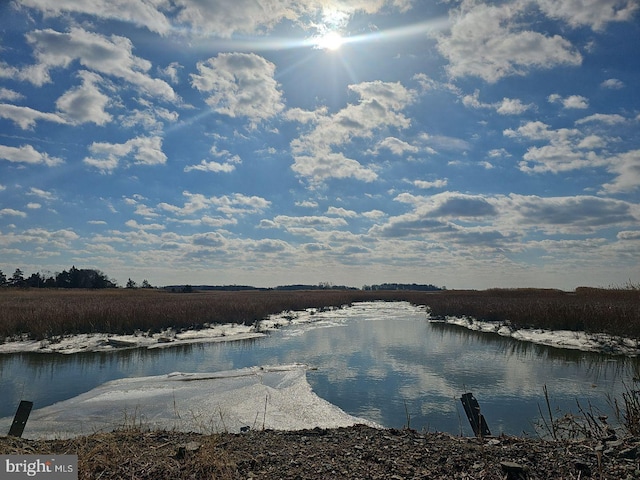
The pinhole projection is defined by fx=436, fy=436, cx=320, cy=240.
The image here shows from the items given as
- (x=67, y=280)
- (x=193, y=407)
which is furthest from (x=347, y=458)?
(x=67, y=280)

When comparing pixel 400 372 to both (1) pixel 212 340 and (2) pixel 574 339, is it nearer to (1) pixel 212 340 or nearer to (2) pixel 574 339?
(2) pixel 574 339

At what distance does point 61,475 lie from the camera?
13.0 feet

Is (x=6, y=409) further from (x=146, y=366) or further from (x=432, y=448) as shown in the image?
(x=432, y=448)

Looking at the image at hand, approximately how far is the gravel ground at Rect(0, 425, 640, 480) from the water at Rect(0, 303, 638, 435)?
105 centimetres

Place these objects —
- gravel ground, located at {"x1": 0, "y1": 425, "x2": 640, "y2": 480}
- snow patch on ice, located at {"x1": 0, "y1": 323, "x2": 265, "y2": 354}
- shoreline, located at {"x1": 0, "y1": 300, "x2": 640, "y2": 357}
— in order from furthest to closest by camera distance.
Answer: snow patch on ice, located at {"x1": 0, "y1": 323, "x2": 265, "y2": 354}, shoreline, located at {"x1": 0, "y1": 300, "x2": 640, "y2": 357}, gravel ground, located at {"x1": 0, "y1": 425, "x2": 640, "y2": 480}

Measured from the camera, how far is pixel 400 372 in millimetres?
11664

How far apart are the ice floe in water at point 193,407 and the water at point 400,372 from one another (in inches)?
25.3

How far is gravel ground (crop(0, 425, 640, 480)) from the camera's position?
4.11 m

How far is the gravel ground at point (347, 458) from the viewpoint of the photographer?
4109 millimetres

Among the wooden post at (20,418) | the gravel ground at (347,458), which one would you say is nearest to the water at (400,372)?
the gravel ground at (347,458)

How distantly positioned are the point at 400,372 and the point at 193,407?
569cm

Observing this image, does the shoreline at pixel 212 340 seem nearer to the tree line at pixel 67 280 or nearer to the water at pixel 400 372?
the water at pixel 400 372

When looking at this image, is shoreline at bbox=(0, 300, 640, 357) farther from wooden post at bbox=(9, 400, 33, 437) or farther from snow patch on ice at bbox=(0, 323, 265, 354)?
wooden post at bbox=(9, 400, 33, 437)

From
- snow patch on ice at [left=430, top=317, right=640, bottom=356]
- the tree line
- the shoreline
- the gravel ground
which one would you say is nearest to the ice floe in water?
the gravel ground
